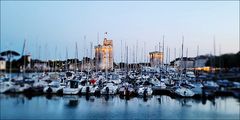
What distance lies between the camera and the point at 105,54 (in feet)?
175

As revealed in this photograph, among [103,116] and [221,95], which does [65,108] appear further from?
[221,95]

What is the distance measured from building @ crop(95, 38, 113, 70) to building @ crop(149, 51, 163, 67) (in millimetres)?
5421

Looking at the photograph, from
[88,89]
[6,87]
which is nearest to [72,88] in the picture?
[88,89]

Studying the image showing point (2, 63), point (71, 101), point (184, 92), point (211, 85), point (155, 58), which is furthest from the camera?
point (155, 58)

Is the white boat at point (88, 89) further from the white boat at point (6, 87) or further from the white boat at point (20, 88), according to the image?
the white boat at point (6, 87)

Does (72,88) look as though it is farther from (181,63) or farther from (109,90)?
(181,63)

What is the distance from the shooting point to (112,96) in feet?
90.1

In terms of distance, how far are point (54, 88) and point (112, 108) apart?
249 inches

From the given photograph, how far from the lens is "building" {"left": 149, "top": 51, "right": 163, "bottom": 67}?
43.8 metres

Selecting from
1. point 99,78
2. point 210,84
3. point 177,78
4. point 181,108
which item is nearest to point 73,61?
point 99,78

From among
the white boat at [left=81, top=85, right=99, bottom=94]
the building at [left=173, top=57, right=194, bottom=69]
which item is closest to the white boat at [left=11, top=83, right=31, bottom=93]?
the white boat at [left=81, top=85, right=99, bottom=94]

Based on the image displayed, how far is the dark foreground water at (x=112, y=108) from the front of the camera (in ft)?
67.6

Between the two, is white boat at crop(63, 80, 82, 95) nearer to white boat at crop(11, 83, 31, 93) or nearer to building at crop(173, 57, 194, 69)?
white boat at crop(11, 83, 31, 93)

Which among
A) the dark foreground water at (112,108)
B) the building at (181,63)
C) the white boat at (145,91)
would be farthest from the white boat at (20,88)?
the building at (181,63)
